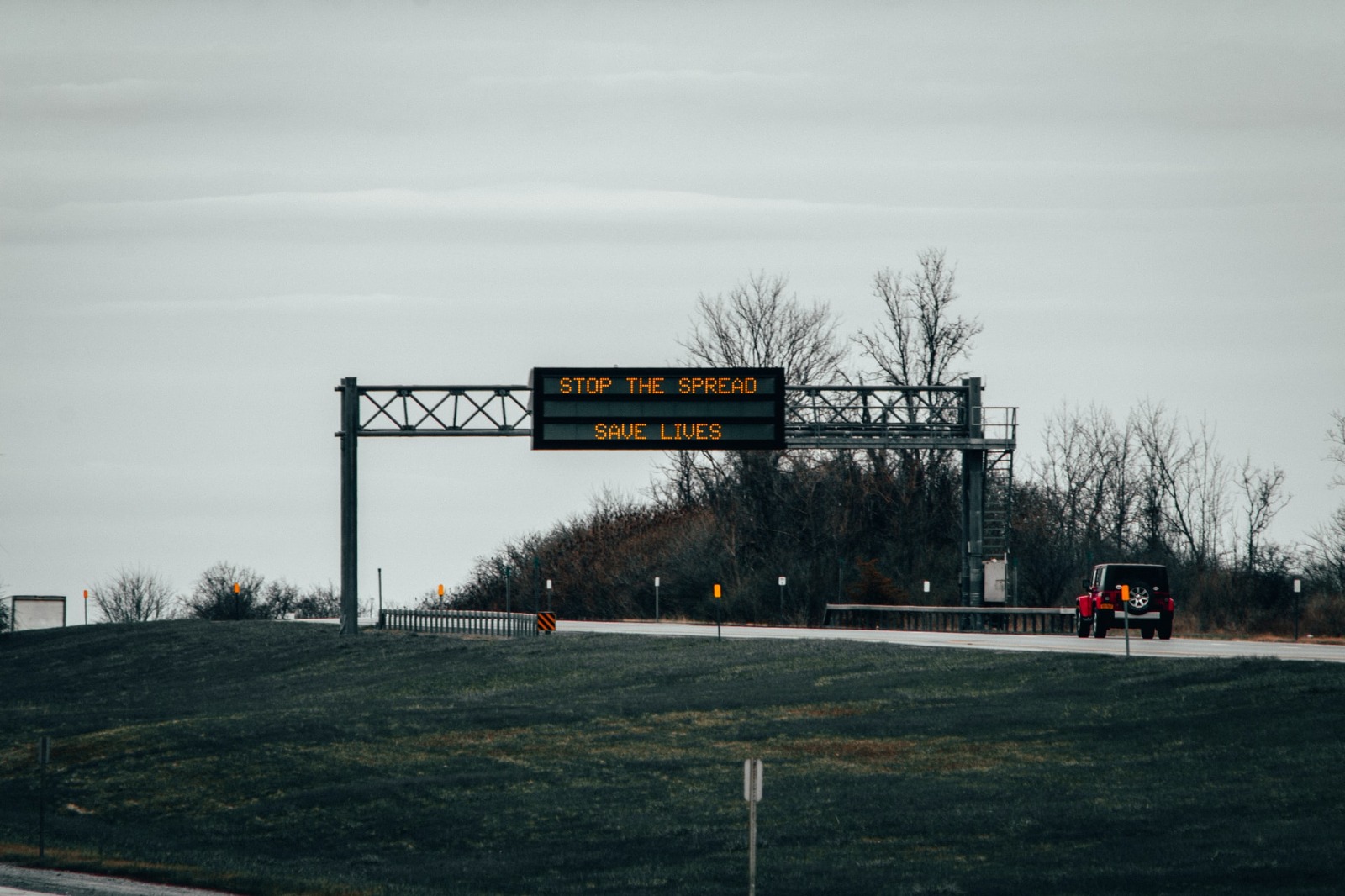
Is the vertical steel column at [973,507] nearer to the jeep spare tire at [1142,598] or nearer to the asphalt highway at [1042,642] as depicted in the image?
the asphalt highway at [1042,642]

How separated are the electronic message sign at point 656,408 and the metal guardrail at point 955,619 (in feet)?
34.3

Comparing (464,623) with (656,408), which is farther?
(464,623)

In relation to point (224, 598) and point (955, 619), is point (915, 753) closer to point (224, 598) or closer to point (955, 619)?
point (955, 619)

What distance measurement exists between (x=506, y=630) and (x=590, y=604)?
2445 centimetres

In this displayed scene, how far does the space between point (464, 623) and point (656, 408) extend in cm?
1685

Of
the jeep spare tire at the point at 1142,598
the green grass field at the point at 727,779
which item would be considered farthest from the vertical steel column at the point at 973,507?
the green grass field at the point at 727,779

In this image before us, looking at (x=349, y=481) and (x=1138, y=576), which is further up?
(x=349, y=481)

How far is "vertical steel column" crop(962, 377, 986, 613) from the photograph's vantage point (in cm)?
5394

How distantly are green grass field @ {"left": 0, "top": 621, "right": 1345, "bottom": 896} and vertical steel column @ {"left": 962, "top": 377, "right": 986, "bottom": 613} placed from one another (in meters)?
12.4

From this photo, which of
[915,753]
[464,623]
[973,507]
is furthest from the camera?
[464,623]

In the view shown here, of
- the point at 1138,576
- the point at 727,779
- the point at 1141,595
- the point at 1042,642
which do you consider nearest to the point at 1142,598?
the point at 1141,595

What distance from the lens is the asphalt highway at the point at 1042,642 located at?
37.9 m

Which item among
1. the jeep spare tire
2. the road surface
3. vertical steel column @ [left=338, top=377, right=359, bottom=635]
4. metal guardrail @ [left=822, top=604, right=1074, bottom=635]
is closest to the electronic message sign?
vertical steel column @ [left=338, top=377, right=359, bottom=635]

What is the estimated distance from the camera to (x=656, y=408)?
4828 centimetres
